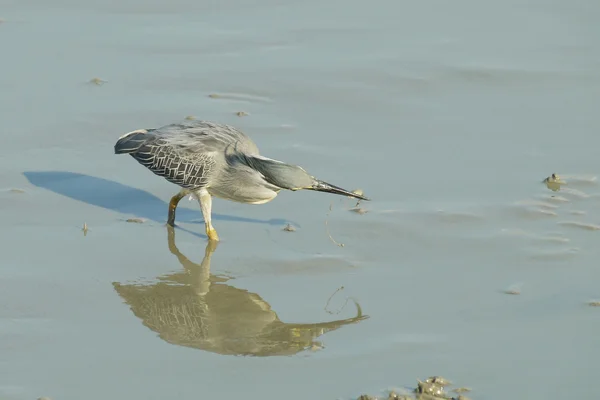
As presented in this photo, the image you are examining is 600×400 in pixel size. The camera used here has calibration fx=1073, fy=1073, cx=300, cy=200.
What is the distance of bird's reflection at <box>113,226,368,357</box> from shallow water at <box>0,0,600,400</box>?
0.02 m

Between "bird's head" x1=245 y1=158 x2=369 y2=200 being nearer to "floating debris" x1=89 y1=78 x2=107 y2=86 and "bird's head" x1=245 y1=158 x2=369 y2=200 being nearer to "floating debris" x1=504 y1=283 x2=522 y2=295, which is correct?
"floating debris" x1=504 y1=283 x2=522 y2=295

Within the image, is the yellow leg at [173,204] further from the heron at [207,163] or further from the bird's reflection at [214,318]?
the bird's reflection at [214,318]

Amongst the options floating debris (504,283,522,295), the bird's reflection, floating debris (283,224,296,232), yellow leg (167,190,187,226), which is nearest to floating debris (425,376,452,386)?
the bird's reflection

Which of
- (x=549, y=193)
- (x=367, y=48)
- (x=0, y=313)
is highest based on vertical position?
(x=367, y=48)

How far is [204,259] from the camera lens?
8.08 metres

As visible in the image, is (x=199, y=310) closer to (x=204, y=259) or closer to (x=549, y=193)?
(x=204, y=259)

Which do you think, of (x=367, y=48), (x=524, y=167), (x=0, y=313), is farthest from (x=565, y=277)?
(x=367, y=48)

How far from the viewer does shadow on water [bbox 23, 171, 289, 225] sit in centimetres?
876

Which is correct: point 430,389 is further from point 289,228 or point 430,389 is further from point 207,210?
point 207,210

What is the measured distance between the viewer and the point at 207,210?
8.41 metres

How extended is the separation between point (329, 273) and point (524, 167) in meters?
2.59

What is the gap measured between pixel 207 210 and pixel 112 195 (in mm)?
994

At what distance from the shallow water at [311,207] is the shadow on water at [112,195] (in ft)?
0.08

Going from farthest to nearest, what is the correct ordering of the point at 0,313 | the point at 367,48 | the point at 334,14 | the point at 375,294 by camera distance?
the point at 334,14 → the point at 367,48 → the point at 375,294 → the point at 0,313
